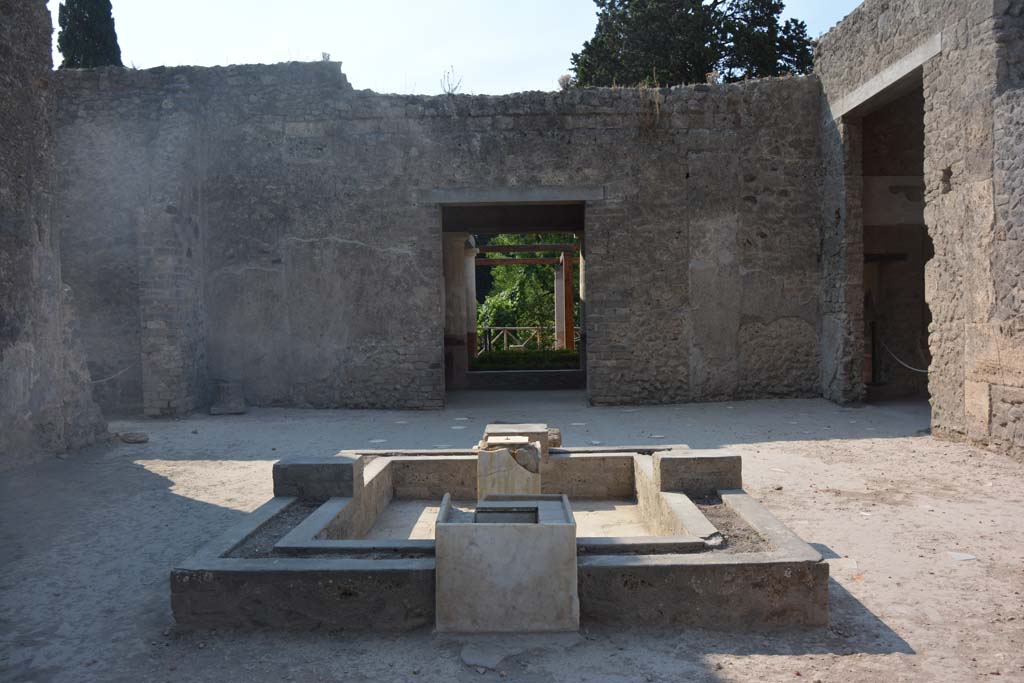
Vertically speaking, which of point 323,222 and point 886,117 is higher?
point 886,117

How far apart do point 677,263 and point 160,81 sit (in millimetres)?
6747

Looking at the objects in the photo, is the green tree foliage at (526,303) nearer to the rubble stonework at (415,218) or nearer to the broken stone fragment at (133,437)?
the rubble stonework at (415,218)

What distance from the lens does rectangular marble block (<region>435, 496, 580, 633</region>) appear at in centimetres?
315

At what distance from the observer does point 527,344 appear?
2380 centimetres

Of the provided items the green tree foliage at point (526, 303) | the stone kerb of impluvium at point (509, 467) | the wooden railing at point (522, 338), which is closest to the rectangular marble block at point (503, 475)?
the stone kerb of impluvium at point (509, 467)

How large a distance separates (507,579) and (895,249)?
9.01 m

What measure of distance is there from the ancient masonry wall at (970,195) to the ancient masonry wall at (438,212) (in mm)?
2053

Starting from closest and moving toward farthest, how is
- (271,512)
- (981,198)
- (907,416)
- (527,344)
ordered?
(271,512)
(981,198)
(907,416)
(527,344)

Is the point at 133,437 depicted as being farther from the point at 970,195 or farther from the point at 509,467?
the point at 970,195

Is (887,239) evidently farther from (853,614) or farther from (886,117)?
(853,614)

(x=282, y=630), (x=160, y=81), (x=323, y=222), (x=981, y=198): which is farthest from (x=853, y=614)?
(x=160, y=81)

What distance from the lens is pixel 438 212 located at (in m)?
10.1

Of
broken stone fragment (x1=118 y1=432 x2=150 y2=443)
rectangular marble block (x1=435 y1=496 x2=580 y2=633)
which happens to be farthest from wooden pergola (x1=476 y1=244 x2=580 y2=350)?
rectangular marble block (x1=435 y1=496 x2=580 y2=633)

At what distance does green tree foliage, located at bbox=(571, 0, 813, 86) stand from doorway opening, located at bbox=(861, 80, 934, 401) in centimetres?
1024
